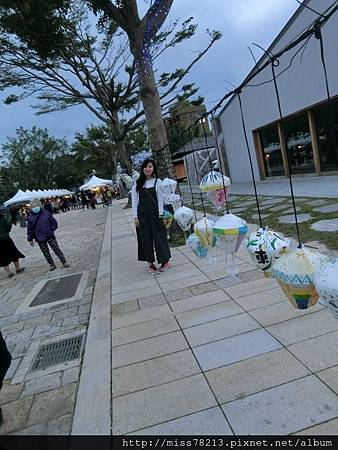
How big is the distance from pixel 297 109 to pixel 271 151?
3.69 meters

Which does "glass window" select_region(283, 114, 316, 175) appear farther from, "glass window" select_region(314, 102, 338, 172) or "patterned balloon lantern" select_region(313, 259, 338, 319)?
"patterned balloon lantern" select_region(313, 259, 338, 319)

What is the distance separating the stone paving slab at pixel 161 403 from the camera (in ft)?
7.90

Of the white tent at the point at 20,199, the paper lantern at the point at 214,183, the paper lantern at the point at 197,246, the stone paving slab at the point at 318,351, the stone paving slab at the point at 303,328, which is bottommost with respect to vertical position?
the stone paving slab at the point at 318,351

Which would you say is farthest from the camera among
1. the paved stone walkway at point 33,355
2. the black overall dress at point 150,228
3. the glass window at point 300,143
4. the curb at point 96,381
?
the glass window at point 300,143

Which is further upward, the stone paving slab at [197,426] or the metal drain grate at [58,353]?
the stone paving slab at [197,426]

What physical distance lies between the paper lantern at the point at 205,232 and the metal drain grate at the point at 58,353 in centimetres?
187

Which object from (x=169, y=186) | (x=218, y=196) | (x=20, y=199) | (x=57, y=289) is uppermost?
(x=20, y=199)

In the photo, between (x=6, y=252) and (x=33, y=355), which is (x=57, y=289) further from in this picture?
(x=33, y=355)

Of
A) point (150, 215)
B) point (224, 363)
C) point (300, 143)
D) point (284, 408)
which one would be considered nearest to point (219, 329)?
point (224, 363)

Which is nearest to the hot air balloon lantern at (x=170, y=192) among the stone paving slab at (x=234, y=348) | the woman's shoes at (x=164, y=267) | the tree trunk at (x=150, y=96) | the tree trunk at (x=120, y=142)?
the woman's shoes at (x=164, y=267)

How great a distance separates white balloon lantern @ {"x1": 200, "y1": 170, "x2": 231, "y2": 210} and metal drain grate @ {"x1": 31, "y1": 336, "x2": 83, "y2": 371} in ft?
7.01

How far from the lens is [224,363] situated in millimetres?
2896

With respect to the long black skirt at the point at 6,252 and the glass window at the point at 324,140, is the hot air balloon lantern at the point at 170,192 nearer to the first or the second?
the long black skirt at the point at 6,252

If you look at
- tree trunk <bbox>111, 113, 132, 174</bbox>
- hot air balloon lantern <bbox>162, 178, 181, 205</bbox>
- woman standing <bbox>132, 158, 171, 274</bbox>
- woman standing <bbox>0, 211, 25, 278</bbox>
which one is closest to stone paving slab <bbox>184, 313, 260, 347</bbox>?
hot air balloon lantern <bbox>162, 178, 181, 205</bbox>
